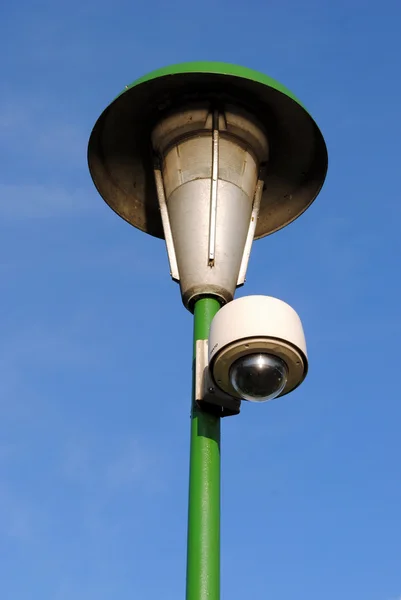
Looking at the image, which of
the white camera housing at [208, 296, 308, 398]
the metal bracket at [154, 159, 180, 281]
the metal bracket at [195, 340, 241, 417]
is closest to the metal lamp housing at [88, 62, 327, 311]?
the metal bracket at [154, 159, 180, 281]

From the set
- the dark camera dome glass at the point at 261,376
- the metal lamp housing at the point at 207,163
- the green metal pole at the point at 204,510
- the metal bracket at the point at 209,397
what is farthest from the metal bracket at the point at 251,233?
the dark camera dome glass at the point at 261,376

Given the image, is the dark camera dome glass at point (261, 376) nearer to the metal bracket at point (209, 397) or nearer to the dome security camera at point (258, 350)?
the dome security camera at point (258, 350)

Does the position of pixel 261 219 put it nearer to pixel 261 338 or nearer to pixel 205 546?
pixel 261 338

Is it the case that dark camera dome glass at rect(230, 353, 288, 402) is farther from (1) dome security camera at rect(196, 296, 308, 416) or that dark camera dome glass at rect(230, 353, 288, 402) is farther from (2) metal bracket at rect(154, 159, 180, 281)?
(2) metal bracket at rect(154, 159, 180, 281)

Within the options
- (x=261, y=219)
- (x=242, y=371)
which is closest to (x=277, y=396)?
(x=242, y=371)

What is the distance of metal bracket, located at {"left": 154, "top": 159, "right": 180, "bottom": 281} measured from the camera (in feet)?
18.6

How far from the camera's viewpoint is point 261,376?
14.5 ft

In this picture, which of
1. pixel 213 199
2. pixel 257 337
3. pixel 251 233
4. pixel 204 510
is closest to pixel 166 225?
pixel 213 199

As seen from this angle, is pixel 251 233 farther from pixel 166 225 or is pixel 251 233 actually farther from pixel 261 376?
pixel 261 376

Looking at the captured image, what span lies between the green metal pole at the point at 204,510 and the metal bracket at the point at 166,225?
1.01 meters

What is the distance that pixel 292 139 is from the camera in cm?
642

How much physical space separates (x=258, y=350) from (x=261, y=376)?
0.13m

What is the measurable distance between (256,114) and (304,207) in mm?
913

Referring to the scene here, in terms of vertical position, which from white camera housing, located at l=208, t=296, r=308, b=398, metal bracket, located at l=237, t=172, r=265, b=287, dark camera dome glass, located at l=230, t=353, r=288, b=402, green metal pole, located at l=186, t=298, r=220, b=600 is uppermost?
metal bracket, located at l=237, t=172, r=265, b=287
